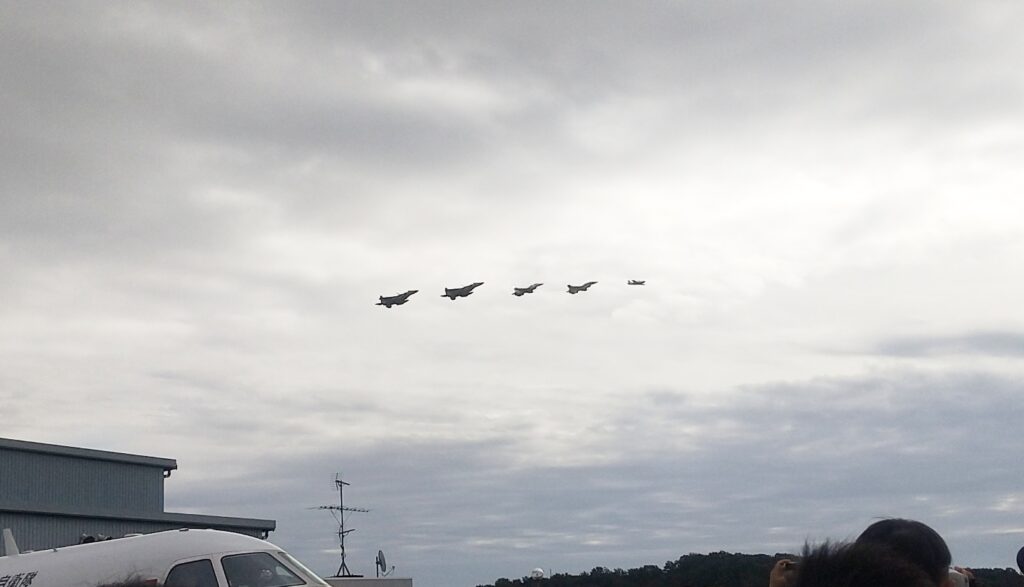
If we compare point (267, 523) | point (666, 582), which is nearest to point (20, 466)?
point (267, 523)

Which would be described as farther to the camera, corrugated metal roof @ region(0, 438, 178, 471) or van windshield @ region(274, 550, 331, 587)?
corrugated metal roof @ region(0, 438, 178, 471)

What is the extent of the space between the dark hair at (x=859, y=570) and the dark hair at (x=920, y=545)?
4.57 feet

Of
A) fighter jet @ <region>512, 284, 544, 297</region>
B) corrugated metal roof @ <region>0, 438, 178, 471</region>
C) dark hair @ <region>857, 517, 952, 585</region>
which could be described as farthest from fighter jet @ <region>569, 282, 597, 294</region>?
dark hair @ <region>857, 517, 952, 585</region>

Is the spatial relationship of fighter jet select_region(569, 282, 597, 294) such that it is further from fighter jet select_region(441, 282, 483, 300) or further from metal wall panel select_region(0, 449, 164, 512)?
metal wall panel select_region(0, 449, 164, 512)

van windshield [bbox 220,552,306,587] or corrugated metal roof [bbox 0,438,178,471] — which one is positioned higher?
corrugated metal roof [bbox 0,438,178,471]

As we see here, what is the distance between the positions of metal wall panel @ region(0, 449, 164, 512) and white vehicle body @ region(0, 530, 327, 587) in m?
24.2

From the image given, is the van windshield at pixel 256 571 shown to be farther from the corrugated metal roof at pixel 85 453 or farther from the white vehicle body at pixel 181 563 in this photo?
the corrugated metal roof at pixel 85 453

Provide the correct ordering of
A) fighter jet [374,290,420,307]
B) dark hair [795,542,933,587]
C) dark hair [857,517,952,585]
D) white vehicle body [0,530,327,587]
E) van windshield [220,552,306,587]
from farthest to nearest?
fighter jet [374,290,420,307] < van windshield [220,552,306,587] < white vehicle body [0,530,327,587] < dark hair [857,517,952,585] < dark hair [795,542,933,587]

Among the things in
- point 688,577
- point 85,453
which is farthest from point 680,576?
point 85,453

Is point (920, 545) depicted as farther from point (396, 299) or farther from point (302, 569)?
point (396, 299)

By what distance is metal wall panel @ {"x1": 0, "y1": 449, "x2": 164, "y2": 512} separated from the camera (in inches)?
1704

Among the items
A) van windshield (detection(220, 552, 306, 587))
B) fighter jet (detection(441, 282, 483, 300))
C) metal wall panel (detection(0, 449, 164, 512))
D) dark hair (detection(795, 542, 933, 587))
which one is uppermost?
fighter jet (detection(441, 282, 483, 300))

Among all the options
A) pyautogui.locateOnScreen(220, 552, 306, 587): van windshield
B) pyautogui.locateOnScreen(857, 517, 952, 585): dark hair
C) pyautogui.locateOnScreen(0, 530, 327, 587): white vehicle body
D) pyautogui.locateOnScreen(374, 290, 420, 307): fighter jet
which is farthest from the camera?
pyautogui.locateOnScreen(374, 290, 420, 307): fighter jet

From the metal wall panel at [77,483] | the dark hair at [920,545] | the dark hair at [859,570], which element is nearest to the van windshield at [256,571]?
the dark hair at [920,545]
